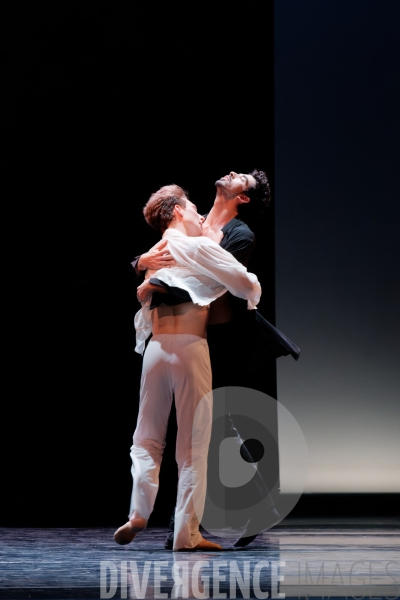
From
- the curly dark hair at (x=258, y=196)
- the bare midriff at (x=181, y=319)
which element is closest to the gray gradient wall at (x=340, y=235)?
the curly dark hair at (x=258, y=196)

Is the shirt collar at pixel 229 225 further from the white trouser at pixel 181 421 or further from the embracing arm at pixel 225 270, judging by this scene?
the white trouser at pixel 181 421

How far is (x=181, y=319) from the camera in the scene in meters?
2.64

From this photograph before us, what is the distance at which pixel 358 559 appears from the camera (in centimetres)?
231

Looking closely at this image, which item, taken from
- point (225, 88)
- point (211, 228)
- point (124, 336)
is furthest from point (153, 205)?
point (225, 88)

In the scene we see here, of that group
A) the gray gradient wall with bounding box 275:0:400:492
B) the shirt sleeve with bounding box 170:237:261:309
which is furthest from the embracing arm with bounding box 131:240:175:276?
the gray gradient wall with bounding box 275:0:400:492

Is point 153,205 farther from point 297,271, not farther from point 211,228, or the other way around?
point 297,271

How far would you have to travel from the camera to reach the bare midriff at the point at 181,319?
8.65 feet

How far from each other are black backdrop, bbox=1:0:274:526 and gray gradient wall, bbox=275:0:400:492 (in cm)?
14

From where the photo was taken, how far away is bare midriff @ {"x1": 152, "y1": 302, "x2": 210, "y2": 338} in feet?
8.65

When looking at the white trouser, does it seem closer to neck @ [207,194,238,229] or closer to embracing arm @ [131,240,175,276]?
embracing arm @ [131,240,175,276]

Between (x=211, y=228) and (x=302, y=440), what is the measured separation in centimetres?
133

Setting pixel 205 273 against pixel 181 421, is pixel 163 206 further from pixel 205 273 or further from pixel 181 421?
pixel 181 421

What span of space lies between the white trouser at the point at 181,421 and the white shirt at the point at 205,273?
168mm

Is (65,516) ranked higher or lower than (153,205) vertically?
lower
